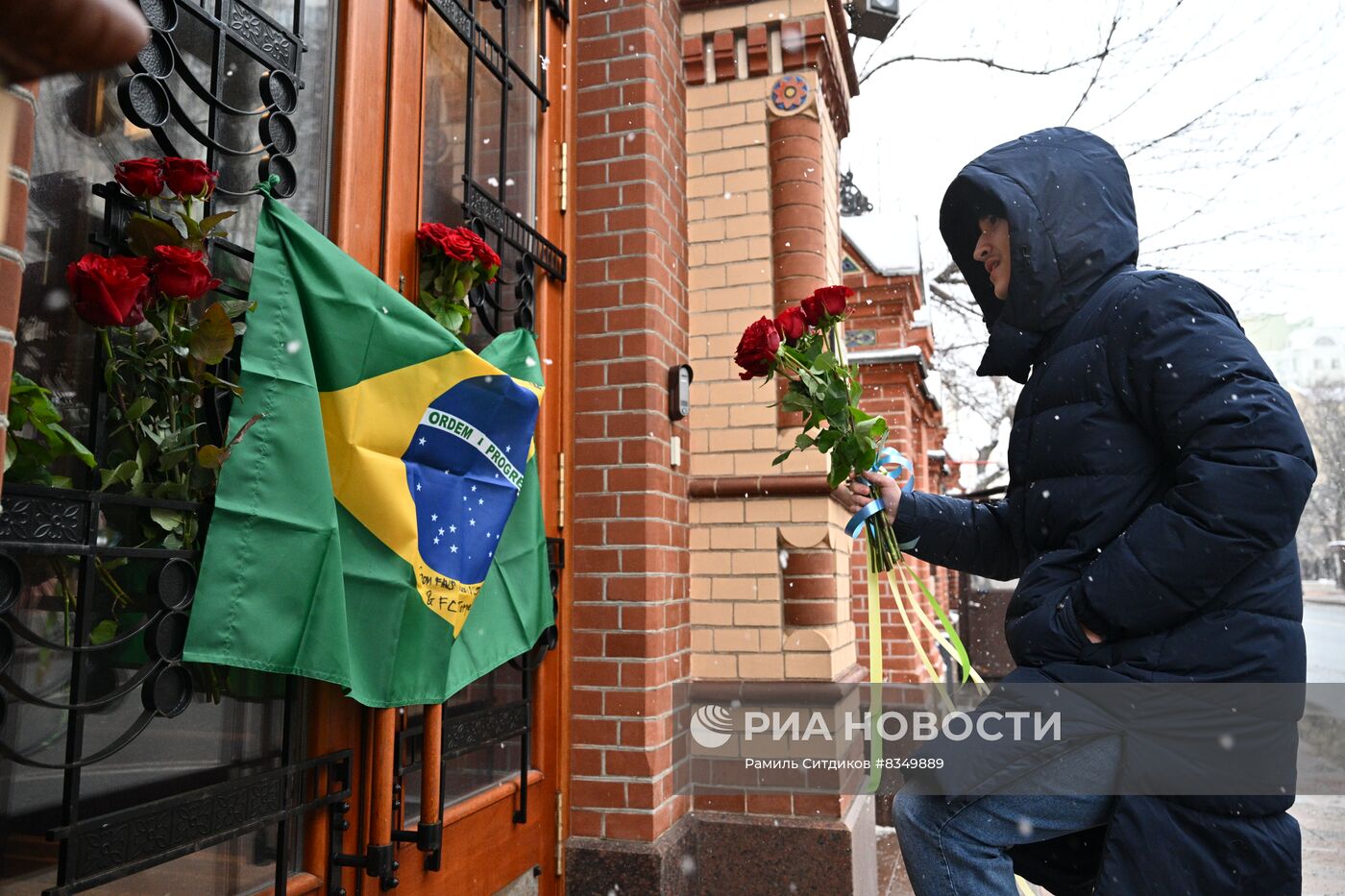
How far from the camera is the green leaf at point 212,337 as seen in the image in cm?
163

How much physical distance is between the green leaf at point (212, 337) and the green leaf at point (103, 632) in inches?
18.8

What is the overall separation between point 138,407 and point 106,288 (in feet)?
0.69

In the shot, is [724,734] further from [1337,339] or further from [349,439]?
[1337,339]

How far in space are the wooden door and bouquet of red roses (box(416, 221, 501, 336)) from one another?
0.05m

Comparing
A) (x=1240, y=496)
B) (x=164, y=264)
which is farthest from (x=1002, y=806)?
(x=164, y=264)

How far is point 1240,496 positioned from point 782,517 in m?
2.27

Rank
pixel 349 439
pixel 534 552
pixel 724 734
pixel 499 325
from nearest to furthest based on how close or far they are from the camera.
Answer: pixel 349 439
pixel 534 552
pixel 499 325
pixel 724 734

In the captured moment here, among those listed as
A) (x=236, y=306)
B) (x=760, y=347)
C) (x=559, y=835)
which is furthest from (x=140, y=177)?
(x=559, y=835)

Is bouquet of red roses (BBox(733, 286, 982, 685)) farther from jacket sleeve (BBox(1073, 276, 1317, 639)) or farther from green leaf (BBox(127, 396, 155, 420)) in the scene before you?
green leaf (BBox(127, 396, 155, 420))

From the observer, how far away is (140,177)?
5.16ft

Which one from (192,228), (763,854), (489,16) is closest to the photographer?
(192,228)

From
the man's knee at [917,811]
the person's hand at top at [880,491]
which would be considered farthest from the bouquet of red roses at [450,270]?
the man's knee at [917,811]

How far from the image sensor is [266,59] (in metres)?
2.04

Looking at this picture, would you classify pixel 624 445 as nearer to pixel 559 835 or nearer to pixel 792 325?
pixel 792 325
